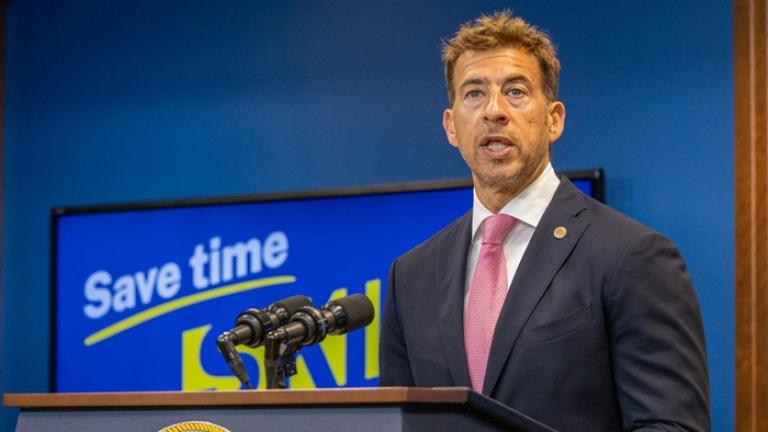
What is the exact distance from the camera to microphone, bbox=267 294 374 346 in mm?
1950

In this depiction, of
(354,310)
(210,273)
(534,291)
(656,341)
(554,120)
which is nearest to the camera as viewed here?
(656,341)

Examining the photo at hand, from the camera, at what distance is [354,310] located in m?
2.09

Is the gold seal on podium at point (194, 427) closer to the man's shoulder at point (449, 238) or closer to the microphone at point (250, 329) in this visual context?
the microphone at point (250, 329)

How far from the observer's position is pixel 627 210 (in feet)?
11.3

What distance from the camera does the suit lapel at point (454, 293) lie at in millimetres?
2041

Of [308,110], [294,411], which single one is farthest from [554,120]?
[308,110]

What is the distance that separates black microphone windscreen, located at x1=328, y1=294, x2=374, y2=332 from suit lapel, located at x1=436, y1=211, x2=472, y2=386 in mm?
128

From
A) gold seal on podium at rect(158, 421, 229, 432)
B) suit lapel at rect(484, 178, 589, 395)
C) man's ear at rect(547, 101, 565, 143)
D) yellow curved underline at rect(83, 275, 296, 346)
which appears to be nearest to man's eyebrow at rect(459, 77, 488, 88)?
man's ear at rect(547, 101, 565, 143)

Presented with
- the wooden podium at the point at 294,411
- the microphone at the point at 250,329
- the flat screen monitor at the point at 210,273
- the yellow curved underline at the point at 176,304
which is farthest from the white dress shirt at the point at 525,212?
the yellow curved underline at the point at 176,304

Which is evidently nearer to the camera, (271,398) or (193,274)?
(271,398)

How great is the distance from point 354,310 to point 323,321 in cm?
10

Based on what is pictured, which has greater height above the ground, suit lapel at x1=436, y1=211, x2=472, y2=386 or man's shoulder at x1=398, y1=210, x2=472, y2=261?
man's shoulder at x1=398, y1=210, x2=472, y2=261

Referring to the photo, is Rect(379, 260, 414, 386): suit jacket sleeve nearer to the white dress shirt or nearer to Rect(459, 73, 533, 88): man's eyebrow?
the white dress shirt

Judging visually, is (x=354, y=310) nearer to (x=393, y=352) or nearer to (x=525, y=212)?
(x=393, y=352)
